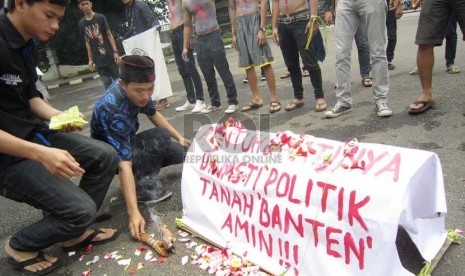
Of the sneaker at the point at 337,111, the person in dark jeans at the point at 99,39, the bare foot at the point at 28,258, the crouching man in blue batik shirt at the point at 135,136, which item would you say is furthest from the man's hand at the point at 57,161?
the person in dark jeans at the point at 99,39

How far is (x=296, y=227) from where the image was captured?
1947 millimetres

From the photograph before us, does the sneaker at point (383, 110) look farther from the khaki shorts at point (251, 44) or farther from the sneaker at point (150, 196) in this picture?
the sneaker at point (150, 196)

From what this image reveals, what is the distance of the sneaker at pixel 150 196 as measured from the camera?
315cm

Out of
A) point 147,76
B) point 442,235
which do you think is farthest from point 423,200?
point 147,76

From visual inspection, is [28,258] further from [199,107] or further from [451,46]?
[451,46]

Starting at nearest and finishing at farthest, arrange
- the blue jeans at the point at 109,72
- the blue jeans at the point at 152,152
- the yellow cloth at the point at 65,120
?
the yellow cloth at the point at 65,120
the blue jeans at the point at 152,152
the blue jeans at the point at 109,72

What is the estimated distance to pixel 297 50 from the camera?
4.60m

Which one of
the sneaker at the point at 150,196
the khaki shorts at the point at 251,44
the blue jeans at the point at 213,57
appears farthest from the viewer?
→ the blue jeans at the point at 213,57

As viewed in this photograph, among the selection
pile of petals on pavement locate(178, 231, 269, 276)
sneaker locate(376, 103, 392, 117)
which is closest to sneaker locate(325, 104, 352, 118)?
sneaker locate(376, 103, 392, 117)

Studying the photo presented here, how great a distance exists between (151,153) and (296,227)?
177 cm

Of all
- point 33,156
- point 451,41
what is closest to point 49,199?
point 33,156

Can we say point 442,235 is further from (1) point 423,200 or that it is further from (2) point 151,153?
(2) point 151,153

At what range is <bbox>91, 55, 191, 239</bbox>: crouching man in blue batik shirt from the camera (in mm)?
2738

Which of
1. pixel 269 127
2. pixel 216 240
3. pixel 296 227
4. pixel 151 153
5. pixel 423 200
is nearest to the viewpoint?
pixel 423 200
